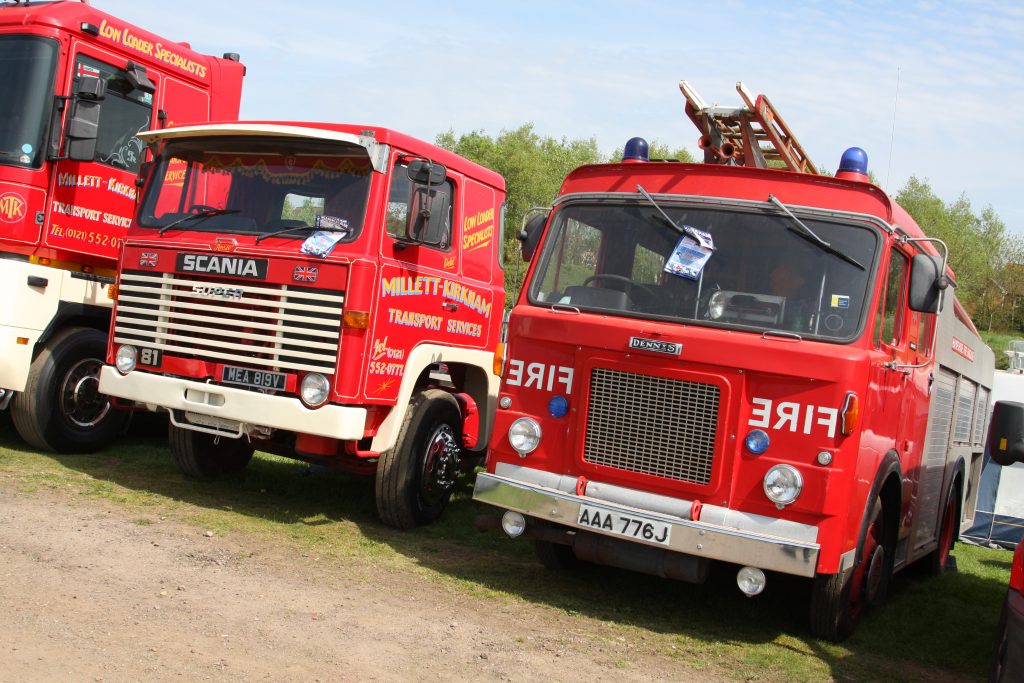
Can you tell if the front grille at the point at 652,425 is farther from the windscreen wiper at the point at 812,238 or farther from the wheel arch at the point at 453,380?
the wheel arch at the point at 453,380

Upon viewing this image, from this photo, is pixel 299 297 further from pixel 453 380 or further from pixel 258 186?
pixel 453 380

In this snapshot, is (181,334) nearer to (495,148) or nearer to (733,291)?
(733,291)

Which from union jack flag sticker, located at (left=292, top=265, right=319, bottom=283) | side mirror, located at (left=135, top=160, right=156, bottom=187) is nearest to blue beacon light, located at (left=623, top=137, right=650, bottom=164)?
union jack flag sticker, located at (left=292, top=265, right=319, bottom=283)

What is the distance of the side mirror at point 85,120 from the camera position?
8.00m

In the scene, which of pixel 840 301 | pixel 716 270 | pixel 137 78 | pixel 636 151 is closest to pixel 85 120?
pixel 137 78

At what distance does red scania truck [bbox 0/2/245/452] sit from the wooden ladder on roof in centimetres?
479

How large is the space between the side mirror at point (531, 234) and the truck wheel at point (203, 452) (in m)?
2.85

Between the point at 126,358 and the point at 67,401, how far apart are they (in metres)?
1.56

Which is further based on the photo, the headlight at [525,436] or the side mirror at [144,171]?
the side mirror at [144,171]

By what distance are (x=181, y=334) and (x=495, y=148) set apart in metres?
42.8

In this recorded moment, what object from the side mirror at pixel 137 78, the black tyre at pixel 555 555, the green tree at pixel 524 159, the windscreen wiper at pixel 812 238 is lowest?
the black tyre at pixel 555 555

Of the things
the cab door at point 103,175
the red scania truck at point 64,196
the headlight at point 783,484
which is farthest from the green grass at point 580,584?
the cab door at point 103,175

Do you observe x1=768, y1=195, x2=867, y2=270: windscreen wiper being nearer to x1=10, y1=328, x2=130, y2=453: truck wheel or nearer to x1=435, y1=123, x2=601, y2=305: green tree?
x1=10, y1=328, x2=130, y2=453: truck wheel

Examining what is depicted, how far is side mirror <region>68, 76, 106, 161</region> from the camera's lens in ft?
26.2
